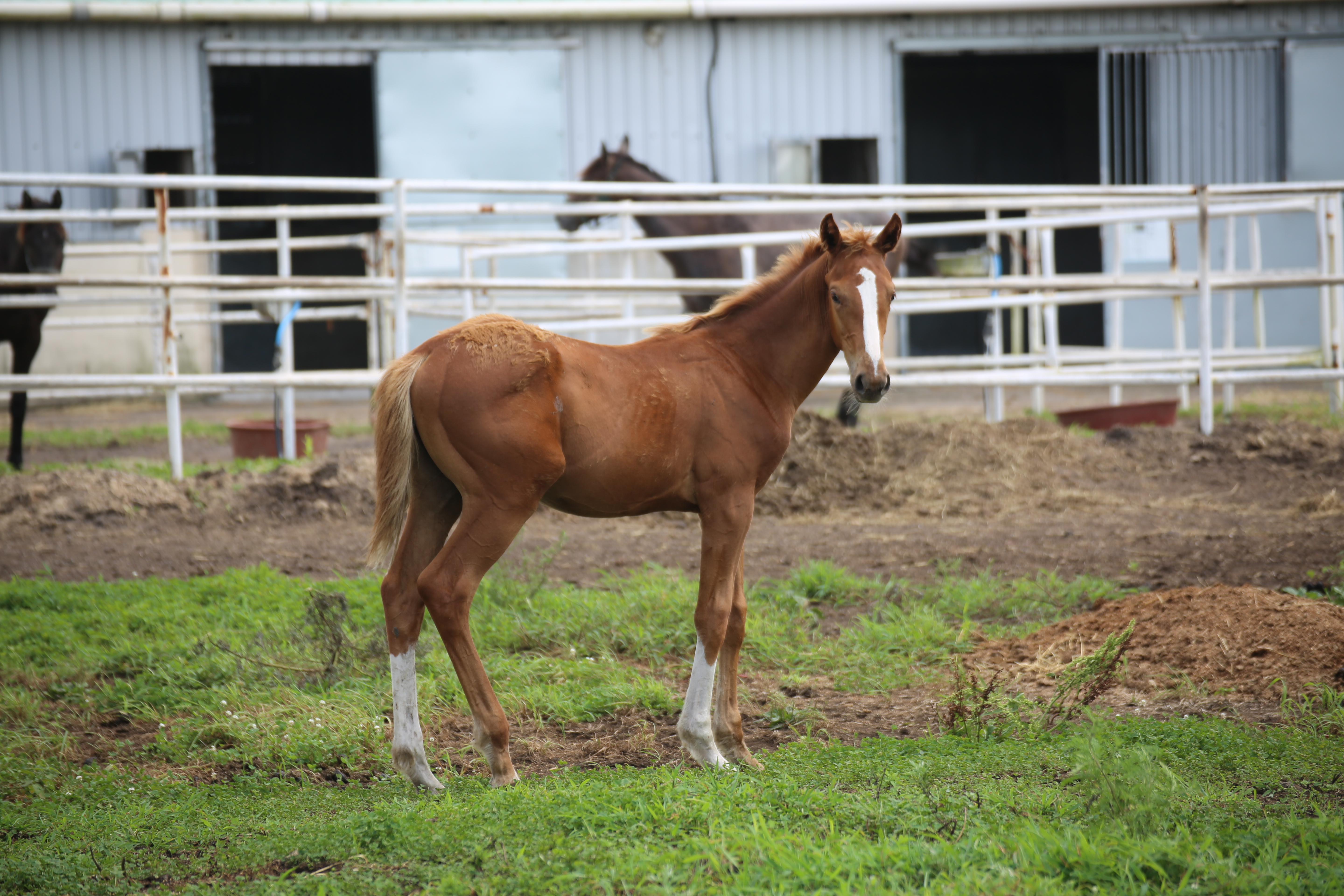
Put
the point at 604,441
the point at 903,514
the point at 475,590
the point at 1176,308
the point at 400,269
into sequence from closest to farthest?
1. the point at 475,590
2. the point at 604,441
3. the point at 903,514
4. the point at 400,269
5. the point at 1176,308

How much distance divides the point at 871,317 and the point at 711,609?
1050mm

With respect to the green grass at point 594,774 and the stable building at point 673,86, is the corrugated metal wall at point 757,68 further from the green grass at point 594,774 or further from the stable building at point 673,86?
the green grass at point 594,774

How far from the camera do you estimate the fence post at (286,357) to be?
821 cm

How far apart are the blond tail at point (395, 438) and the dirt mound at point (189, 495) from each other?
361 cm

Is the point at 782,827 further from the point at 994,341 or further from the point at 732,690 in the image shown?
the point at 994,341

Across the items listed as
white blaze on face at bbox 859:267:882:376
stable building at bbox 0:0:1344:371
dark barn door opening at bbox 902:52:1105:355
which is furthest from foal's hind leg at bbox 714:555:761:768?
dark barn door opening at bbox 902:52:1105:355

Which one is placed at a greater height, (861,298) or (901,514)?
(861,298)

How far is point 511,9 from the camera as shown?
13.1 meters

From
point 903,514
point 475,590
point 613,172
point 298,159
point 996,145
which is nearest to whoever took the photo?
point 475,590

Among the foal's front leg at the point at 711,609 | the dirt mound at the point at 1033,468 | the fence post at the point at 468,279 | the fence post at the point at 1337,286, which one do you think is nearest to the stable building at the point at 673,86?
the fence post at the point at 468,279

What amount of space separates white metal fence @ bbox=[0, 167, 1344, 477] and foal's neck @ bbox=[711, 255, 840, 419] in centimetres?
288

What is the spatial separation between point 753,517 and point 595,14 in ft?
27.1

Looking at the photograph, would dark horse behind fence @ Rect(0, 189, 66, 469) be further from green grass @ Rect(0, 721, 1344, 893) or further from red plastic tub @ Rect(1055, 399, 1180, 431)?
red plastic tub @ Rect(1055, 399, 1180, 431)

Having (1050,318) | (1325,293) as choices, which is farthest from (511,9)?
(1325,293)
